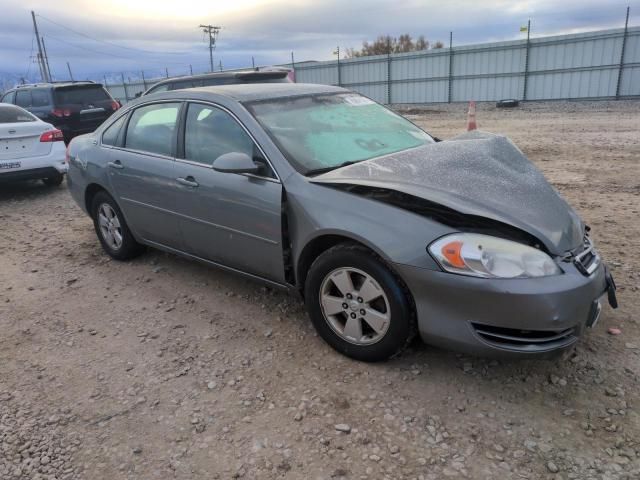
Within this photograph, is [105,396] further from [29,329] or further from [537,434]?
[537,434]

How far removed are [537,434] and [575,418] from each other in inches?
9.6

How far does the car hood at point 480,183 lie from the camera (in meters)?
2.72

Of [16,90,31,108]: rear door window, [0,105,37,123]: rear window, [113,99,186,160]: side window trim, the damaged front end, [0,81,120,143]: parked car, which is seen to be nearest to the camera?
the damaged front end

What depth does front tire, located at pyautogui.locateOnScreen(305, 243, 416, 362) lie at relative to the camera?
2.82 meters

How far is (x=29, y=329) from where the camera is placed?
3.85 meters

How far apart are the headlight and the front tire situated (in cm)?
35

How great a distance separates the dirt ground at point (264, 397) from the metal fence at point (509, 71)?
20.5m

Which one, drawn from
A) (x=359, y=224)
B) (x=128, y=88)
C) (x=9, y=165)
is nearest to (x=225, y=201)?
(x=359, y=224)

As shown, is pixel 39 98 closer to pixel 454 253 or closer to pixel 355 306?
pixel 355 306

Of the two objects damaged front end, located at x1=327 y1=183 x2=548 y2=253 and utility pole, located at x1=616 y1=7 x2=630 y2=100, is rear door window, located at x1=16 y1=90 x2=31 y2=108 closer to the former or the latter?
damaged front end, located at x1=327 y1=183 x2=548 y2=253

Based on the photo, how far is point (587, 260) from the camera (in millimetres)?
2770

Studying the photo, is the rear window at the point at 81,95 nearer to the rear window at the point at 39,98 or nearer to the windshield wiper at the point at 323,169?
the rear window at the point at 39,98

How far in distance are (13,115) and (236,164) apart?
6.79 meters

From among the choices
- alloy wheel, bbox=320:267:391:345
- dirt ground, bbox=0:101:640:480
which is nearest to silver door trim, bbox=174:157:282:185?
alloy wheel, bbox=320:267:391:345
